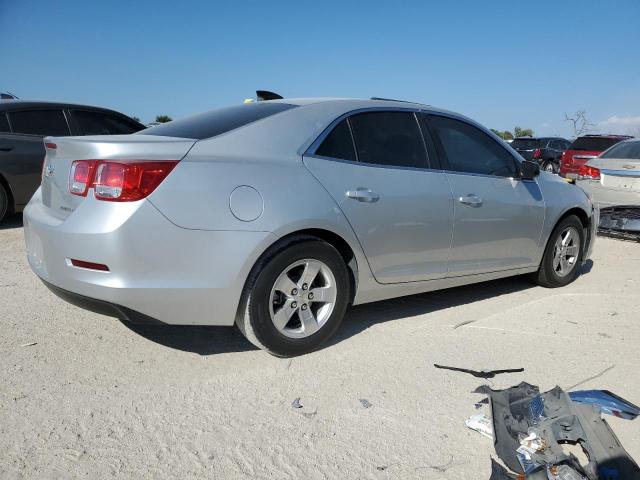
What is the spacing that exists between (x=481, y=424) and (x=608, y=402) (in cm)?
74

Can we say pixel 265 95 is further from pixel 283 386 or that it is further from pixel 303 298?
pixel 283 386

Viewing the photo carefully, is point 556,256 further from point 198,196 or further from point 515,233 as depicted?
point 198,196

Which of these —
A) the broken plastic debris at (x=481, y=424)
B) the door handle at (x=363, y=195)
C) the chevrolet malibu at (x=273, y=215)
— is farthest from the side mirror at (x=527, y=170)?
the broken plastic debris at (x=481, y=424)

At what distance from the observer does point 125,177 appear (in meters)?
2.77

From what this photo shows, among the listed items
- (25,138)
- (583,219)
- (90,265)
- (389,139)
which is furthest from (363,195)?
(25,138)

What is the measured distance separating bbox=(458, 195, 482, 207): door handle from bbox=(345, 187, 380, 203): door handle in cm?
83

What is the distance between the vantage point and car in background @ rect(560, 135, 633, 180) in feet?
47.0

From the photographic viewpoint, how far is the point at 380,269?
12.0 ft

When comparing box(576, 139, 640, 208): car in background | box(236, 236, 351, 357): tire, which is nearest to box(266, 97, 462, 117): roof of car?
box(236, 236, 351, 357): tire

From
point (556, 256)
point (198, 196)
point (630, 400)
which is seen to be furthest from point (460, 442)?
point (556, 256)

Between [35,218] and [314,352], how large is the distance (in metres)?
1.81

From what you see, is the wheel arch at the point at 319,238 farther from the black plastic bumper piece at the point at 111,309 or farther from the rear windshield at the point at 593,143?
the rear windshield at the point at 593,143

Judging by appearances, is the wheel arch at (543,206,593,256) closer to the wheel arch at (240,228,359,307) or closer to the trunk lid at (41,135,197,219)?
the wheel arch at (240,228,359,307)

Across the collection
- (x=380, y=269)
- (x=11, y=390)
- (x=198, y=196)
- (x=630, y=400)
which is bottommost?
(x=11, y=390)
